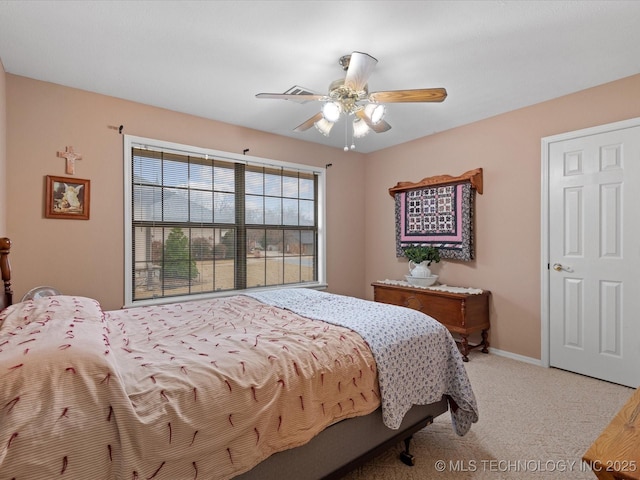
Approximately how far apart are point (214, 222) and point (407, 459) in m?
2.88

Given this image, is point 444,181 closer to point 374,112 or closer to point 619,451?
point 374,112

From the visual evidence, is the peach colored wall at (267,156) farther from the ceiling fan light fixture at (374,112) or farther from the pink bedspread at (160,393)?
the ceiling fan light fixture at (374,112)

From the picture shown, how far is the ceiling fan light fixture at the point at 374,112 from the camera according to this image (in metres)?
2.34

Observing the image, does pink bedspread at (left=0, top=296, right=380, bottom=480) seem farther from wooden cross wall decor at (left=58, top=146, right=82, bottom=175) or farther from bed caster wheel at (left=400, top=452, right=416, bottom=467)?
wooden cross wall decor at (left=58, top=146, right=82, bottom=175)

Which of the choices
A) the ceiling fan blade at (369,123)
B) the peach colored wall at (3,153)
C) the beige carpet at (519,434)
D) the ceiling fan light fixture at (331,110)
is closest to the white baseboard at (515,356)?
the beige carpet at (519,434)

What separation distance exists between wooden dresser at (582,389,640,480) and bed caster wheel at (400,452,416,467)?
1.04 m

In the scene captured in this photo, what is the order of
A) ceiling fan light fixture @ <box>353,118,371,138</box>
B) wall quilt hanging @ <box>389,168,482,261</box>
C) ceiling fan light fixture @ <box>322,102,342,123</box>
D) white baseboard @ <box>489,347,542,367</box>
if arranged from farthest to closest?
wall quilt hanging @ <box>389,168,482,261</box>
white baseboard @ <box>489,347,542,367</box>
ceiling fan light fixture @ <box>353,118,371,138</box>
ceiling fan light fixture @ <box>322,102,342,123</box>

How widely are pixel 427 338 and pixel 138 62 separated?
2.75 m

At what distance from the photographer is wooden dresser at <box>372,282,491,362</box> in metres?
3.40

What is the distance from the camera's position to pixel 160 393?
114cm

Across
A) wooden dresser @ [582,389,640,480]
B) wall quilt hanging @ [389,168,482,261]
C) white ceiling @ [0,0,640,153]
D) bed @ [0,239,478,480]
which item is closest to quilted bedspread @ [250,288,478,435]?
bed @ [0,239,478,480]

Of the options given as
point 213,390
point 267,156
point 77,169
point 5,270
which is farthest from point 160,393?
point 267,156

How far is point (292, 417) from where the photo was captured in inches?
53.4

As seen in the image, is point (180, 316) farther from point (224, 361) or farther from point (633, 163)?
point (633, 163)
